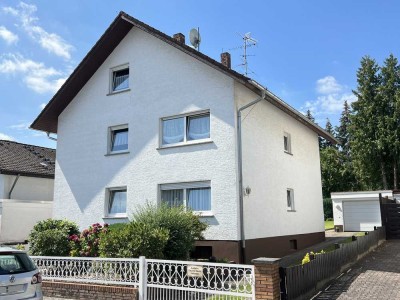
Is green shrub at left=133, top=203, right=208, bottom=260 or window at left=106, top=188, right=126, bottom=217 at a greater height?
window at left=106, top=188, right=126, bottom=217

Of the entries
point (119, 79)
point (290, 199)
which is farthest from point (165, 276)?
point (119, 79)

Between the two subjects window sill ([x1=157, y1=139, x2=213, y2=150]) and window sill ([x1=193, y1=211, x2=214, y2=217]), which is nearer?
window sill ([x1=193, y1=211, x2=214, y2=217])

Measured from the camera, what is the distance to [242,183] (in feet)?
41.9

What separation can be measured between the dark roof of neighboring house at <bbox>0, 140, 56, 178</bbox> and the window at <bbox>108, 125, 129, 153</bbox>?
32.2ft

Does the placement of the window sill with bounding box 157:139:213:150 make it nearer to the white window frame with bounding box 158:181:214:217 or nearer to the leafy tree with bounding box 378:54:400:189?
the white window frame with bounding box 158:181:214:217

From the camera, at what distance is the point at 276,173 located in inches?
615

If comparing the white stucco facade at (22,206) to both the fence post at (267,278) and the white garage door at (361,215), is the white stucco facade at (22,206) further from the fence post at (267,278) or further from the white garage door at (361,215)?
the white garage door at (361,215)

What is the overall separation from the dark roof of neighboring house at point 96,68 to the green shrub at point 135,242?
6214 mm

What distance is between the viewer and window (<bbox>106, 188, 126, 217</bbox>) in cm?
1533

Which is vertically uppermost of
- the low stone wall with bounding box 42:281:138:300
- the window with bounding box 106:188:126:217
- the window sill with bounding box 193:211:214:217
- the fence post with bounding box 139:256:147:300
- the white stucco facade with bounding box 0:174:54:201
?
the white stucco facade with bounding box 0:174:54:201

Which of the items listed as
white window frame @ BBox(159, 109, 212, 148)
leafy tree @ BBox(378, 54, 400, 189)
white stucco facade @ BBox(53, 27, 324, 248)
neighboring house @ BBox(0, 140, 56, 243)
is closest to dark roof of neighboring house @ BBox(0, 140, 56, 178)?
neighboring house @ BBox(0, 140, 56, 243)

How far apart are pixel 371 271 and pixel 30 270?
29.4 ft

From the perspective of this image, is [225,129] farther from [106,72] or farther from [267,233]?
[106,72]

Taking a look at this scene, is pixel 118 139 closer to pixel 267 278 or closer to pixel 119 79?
pixel 119 79
